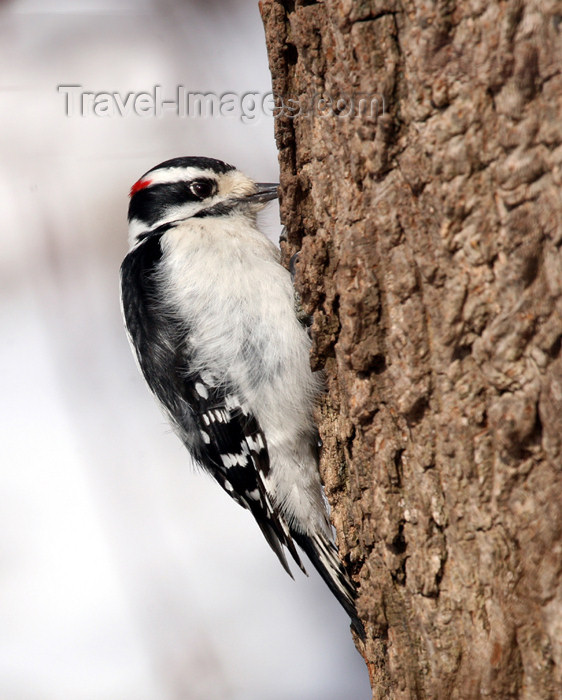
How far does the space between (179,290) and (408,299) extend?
0.96 meters

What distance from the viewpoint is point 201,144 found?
3303 mm

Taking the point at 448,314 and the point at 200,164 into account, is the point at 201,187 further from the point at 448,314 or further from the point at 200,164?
the point at 448,314

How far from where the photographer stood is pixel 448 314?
1.35 metres

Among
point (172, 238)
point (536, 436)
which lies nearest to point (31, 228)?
point (172, 238)

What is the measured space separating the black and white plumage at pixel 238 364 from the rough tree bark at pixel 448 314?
1.31ft

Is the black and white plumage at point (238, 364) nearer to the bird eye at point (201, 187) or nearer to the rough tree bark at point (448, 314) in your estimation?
the bird eye at point (201, 187)

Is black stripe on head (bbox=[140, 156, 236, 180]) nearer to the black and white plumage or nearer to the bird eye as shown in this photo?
the bird eye

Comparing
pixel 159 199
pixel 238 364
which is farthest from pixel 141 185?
pixel 238 364

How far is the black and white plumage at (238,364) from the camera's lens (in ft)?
6.90

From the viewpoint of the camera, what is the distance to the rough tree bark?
1216 millimetres

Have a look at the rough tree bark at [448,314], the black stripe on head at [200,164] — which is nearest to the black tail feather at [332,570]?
the rough tree bark at [448,314]

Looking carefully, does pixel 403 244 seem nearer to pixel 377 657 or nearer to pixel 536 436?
pixel 536 436

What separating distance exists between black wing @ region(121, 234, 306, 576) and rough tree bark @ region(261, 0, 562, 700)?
22.5 inches

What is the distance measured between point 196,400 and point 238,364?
0.63 feet
